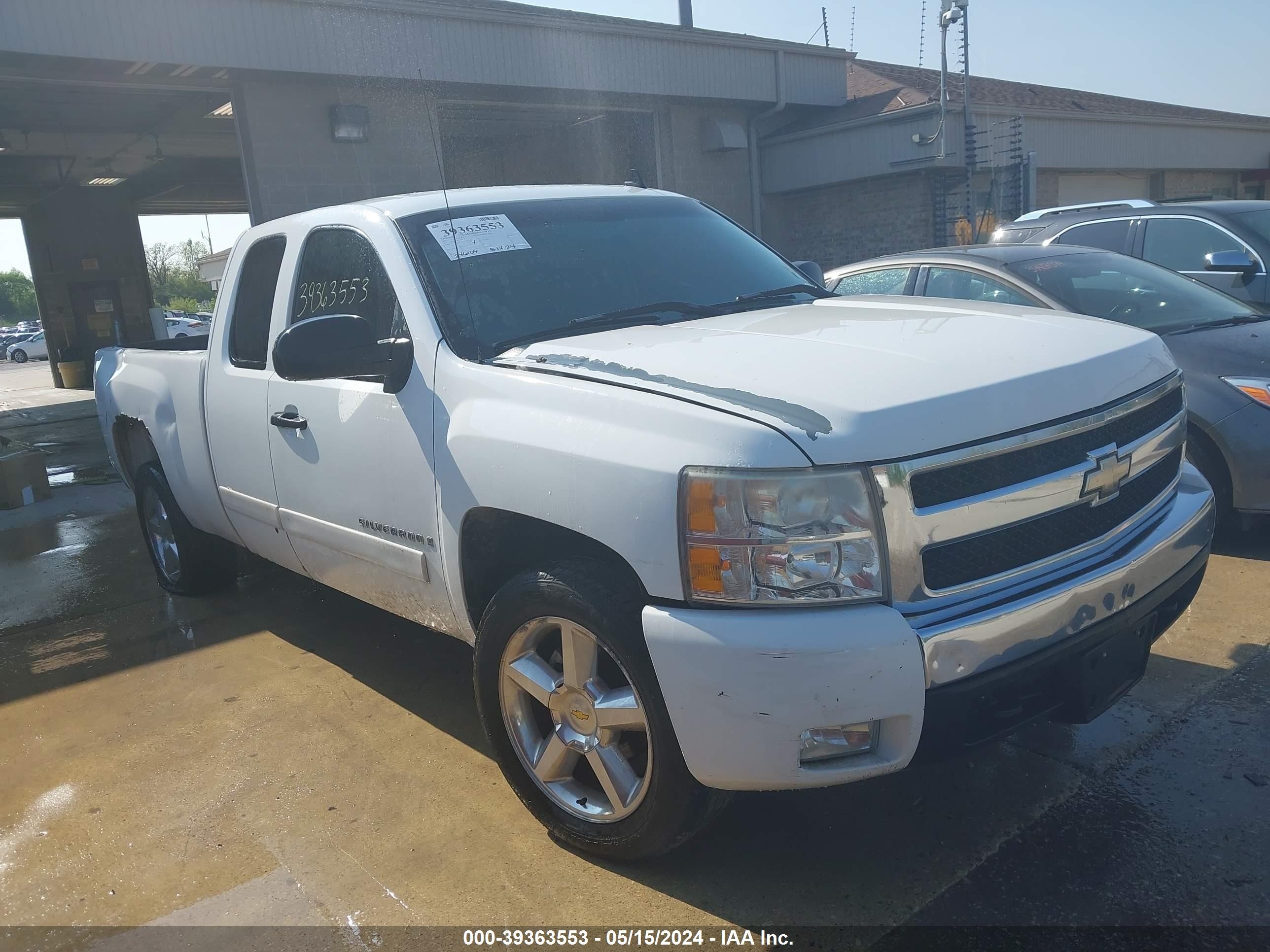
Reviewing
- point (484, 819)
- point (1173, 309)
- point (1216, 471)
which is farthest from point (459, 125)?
point (484, 819)

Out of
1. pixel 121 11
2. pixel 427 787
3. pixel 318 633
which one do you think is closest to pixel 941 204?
pixel 121 11

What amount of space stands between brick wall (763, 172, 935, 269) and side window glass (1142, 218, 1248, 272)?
31.7ft

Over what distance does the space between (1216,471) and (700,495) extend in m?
3.72

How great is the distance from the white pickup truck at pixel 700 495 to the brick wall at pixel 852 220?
14120 millimetres

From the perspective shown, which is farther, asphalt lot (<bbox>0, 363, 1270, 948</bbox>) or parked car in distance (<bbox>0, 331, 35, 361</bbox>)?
parked car in distance (<bbox>0, 331, 35, 361</bbox>)

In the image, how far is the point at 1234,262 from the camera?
259 inches

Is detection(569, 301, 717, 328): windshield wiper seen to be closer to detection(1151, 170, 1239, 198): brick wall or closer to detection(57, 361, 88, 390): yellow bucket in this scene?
detection(1151, 170, 1239, 198): brick wall

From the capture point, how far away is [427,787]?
129 inches

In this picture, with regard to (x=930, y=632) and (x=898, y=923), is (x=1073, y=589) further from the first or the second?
(x=898, y=923)

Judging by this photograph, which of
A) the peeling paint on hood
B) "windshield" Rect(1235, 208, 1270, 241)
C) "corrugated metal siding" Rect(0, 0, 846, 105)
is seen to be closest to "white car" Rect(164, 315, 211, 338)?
"corrugated metal siding" Rect(0, 0, 846, 105)

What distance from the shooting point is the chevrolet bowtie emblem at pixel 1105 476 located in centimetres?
256

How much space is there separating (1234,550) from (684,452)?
397cm

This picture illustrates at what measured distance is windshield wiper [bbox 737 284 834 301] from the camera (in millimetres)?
3684

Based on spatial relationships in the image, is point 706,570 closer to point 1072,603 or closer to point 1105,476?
point 1072,603
